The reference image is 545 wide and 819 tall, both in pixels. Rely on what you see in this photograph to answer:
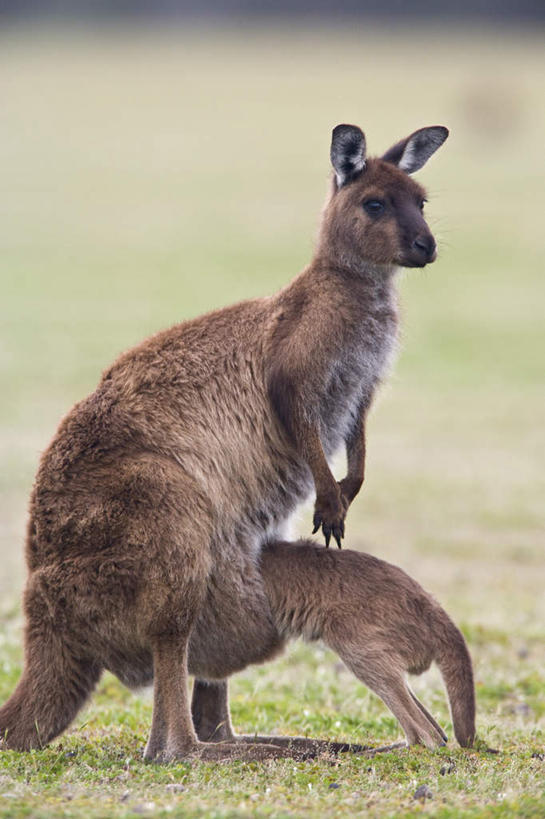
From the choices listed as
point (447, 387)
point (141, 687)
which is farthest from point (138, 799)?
point (447, 387)

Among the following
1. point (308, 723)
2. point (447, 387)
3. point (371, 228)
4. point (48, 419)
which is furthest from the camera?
point (447, 387)

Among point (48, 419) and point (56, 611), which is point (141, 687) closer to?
point (56, 611)

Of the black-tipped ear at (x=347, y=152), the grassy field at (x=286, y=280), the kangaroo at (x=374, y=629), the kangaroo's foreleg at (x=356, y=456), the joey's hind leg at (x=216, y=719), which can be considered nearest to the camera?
the grassy field at (x=286, y=280)

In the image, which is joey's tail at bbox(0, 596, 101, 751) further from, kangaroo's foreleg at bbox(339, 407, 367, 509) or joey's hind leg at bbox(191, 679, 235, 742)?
kangaroo's foreleg at bbox(339, 407, 367, 509)

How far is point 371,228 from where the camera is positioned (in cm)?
624

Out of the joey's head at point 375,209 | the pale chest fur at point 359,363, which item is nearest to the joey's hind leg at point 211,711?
the pale chest fur at point 359,363

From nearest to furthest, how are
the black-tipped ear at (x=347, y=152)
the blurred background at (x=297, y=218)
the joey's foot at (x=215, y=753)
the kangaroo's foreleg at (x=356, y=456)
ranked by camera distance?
1. the joey's foot at (x=215, y=753)
2. the black-tipped ear at (x=347, y=152)
3. the kangaroo's foreleg at (x=356, y=456)
4. the blurred background at (x=297, y=218)

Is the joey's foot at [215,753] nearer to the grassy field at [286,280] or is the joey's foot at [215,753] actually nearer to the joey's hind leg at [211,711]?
the grassy field at [286,280]

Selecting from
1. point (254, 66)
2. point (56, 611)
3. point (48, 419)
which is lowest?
point (56, 611)

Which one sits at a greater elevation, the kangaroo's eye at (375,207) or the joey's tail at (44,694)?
the kangaroo's eye at (375,207)

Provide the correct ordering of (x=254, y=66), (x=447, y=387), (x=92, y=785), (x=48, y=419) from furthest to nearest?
(x=254, y=66), (x=447, y=387), (x=48, y=419), (x=92, y=785)

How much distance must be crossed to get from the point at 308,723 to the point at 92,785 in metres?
2.02

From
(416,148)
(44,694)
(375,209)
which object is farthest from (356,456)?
(44,694)

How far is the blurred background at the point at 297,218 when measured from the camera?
45.1 feet
